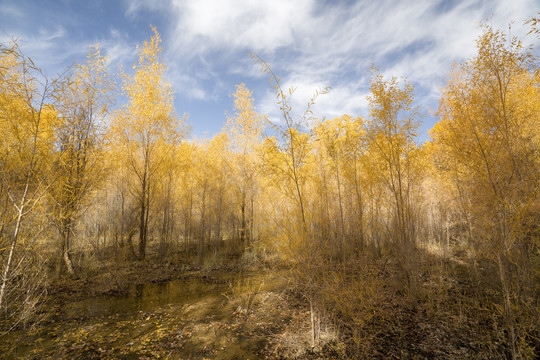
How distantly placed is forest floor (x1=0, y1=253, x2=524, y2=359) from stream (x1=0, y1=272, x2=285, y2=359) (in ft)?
0.07

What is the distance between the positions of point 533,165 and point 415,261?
3491 mm

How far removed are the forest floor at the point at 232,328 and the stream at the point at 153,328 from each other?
2cm

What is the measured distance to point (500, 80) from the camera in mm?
5406

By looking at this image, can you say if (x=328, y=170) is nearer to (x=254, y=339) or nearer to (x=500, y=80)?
(x=500, y=80)

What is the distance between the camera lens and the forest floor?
4.59 metres

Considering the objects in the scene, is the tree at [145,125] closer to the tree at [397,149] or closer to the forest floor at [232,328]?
the forest floor at [232,328]

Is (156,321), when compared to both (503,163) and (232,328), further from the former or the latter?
(503,163)

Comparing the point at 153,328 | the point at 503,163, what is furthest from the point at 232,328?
the point at 503,163

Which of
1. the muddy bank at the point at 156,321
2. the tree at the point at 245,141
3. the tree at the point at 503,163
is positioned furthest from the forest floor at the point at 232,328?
the tree at the point at 245,141

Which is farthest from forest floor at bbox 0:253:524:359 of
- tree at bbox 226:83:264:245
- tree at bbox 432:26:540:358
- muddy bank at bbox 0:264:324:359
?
tree at bbox 226:83:264:245

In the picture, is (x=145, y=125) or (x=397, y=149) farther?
(x=145, y=125)

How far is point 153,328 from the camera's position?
5703 millimetres

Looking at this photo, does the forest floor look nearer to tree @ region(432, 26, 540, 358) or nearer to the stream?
the stream

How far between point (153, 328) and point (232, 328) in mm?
1969
